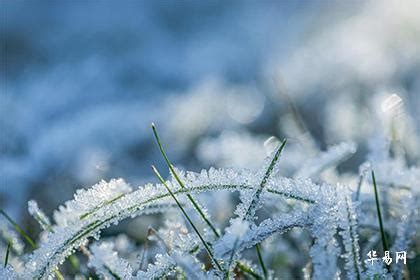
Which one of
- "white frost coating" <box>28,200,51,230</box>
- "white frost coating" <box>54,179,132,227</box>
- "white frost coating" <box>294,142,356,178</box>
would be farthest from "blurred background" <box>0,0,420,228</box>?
"white frost coating" <box>54,179,132,227</box>

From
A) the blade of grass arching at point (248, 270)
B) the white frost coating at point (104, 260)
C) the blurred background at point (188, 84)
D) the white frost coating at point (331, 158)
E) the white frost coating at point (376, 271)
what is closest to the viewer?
the white frost coating at point (104, 260)

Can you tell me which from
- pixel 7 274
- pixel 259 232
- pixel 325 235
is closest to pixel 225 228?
pixel 259 232

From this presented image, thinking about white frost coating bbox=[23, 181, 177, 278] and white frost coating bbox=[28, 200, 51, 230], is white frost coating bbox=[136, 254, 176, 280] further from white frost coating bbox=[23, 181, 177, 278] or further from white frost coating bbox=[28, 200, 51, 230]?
white frost coating bbox=[28, 200, 51, 230]

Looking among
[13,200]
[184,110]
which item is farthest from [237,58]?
[13,200]

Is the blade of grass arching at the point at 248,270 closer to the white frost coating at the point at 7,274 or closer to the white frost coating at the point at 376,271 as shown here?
the white frost coating at the point at 376,271

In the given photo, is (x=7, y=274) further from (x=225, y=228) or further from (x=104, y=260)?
(x=225, y=228)

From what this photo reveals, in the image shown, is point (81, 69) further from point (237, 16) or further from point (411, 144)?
point (411, 144)

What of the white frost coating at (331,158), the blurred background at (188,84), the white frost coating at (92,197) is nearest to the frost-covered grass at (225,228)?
the white frost coating at (92,197)

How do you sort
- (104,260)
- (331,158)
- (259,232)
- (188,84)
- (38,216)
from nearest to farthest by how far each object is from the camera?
(104,260)
(259,232)
(38,216)
(331,158)
(188,84)
